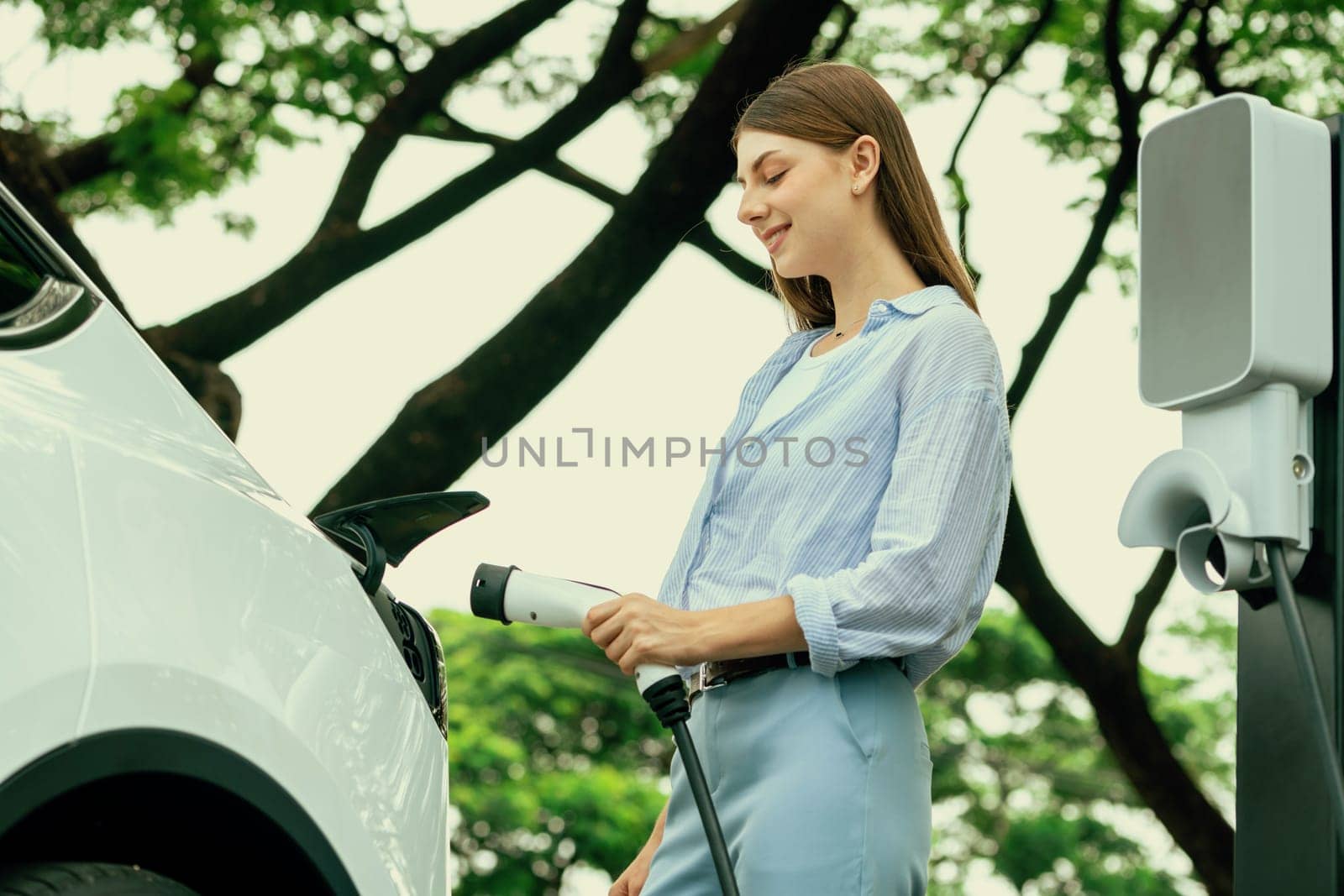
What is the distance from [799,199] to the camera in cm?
195

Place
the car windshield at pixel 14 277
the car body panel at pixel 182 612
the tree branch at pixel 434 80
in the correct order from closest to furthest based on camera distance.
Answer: the car body panel at pixel 182 612, the car windshield at pixel 14 277, the tree branch at pixel 434 80

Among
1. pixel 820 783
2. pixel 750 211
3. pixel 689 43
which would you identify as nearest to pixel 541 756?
pixel 689 43

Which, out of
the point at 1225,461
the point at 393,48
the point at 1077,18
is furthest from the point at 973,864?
the point at 1225,461

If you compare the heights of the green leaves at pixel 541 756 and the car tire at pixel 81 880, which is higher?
the car tire at pixel 81 880

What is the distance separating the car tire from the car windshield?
1.64ft

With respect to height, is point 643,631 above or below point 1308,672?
above

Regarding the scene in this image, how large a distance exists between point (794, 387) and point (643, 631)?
0.41 m

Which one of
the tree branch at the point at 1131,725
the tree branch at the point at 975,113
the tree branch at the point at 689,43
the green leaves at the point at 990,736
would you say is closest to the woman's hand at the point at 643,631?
the tree branch at the point at 689,43

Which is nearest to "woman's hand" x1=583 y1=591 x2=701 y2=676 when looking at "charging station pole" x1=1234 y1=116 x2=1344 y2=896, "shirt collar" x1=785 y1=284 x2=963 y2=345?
"shirt collar" x1=785 y1=284 x2=963 y2=345

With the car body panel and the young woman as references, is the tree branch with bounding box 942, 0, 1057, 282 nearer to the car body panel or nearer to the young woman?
the young woman

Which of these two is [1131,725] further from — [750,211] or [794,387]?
[750,211]

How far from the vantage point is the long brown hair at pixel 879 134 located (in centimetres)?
197

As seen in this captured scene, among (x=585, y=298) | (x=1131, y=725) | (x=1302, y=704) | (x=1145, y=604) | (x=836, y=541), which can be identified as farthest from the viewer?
(x=1145, y=604)

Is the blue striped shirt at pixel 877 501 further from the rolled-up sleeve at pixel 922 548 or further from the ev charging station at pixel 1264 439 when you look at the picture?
the ev charging station at pixel 1264 439
